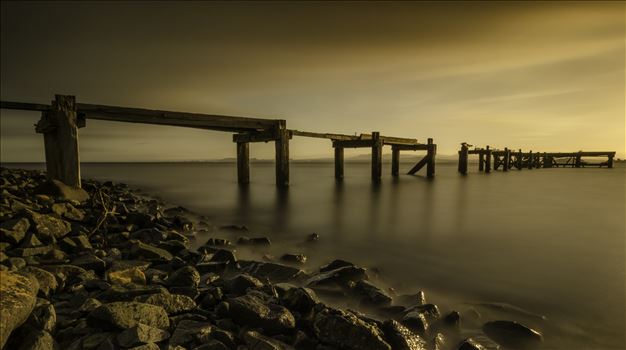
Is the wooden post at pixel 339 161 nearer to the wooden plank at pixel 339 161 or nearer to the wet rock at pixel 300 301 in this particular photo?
Answer: the wooden plank at pixel 339 161

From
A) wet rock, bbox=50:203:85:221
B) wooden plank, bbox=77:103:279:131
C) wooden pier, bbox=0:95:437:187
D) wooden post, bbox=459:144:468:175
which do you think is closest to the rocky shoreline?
wet rock, bbox=50:203:85:221

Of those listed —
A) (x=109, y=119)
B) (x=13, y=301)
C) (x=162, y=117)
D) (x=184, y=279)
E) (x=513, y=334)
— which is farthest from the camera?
(x=162, y=117)

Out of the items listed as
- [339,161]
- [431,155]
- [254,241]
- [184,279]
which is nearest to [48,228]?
[184,279]

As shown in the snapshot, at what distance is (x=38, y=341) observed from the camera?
1.93m

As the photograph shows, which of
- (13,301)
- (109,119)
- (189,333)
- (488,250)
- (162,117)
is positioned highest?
(162,117)

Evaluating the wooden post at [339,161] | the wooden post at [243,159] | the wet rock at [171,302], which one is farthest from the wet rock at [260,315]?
the wooden post at [339,161]

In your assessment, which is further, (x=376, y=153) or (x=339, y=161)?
(x=339, y=161)

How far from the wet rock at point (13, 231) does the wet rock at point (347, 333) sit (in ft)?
13.2

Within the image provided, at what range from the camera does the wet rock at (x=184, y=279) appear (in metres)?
3.38

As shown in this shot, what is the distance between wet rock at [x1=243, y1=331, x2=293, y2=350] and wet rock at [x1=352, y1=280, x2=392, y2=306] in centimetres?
127

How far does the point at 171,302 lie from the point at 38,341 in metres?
0.90

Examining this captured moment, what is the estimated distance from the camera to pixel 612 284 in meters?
4.14

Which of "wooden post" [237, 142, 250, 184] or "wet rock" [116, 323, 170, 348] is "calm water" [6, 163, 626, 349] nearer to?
"wet rock" [116, 323, 170, 348]

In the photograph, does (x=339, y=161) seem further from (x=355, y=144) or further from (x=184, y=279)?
(x=184, y=279)
